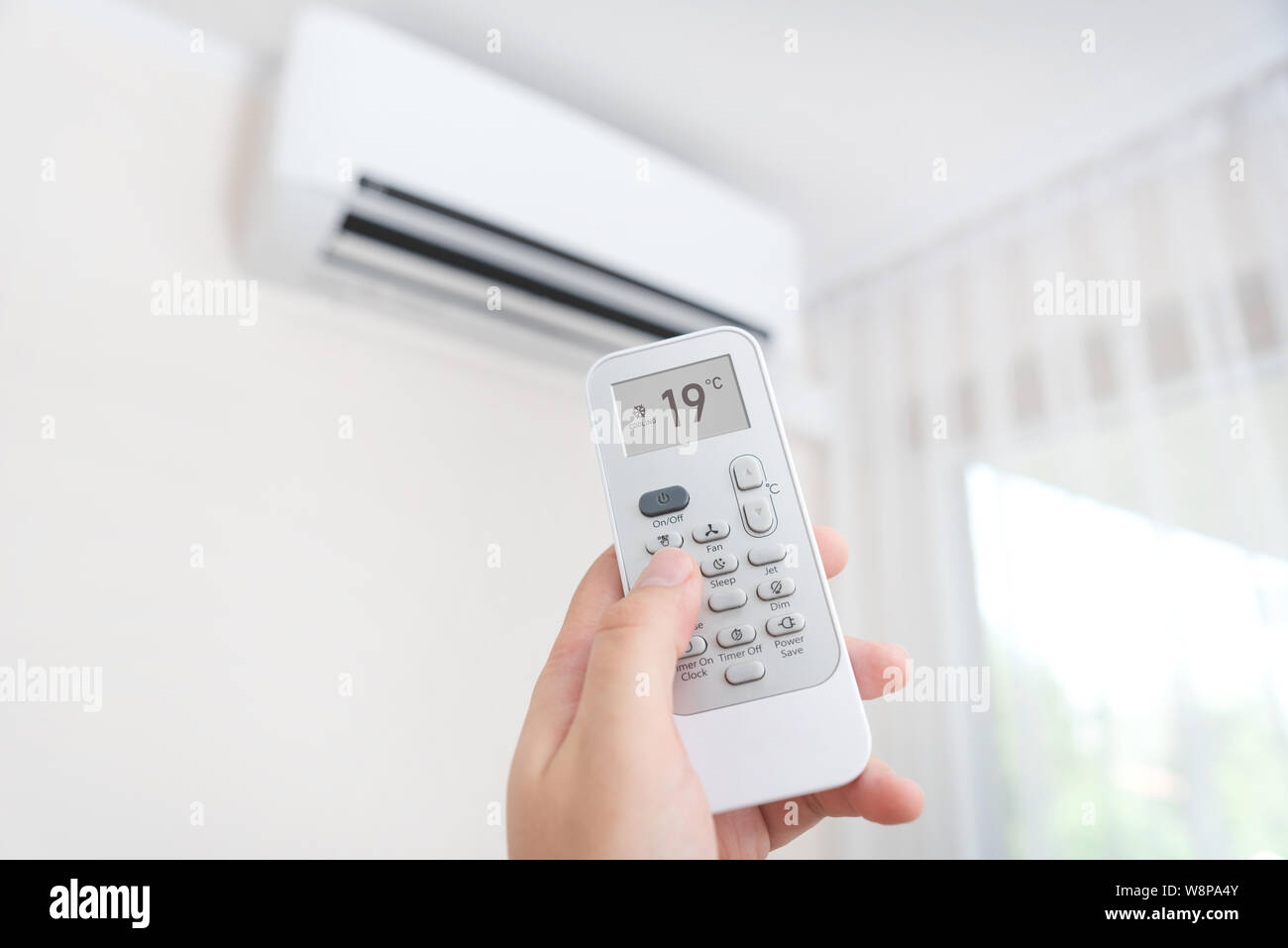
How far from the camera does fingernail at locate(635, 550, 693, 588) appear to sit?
467 mm

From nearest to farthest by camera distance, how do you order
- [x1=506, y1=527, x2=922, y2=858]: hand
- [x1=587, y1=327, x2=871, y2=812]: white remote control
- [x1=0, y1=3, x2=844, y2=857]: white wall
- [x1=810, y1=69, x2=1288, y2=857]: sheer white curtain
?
1. [x1=506, y1=527, x2=922, y2=858]: hand
2. [x1=587, y1=327, x2=871, y2=812]: white remote control
3. [x1=0, y1=3, x2=844, y2=857]: white wall
4. [x1=810, y1=69, x2=1288, y2=857]: sheer white curtain

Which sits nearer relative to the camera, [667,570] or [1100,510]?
[667,570]

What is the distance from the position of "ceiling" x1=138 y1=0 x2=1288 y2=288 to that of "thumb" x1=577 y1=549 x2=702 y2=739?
82cm

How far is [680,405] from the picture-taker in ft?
1.87

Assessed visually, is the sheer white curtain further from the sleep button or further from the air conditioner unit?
the sleep button

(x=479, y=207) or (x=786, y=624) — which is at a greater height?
(x=479, y=207)

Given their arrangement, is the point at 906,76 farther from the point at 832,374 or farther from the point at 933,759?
the point at 933,759

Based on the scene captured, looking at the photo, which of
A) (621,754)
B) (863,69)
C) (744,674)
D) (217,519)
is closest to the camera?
(621,754)

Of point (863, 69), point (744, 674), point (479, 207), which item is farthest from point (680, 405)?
point (863, 69)

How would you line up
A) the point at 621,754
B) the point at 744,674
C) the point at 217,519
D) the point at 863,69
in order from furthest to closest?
the point at 863,69 < the point at 217,519 < the point at 744,674 < the point at 621,754

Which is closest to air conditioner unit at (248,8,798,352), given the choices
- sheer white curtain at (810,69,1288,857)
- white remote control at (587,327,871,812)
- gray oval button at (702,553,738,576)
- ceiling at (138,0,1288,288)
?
ceiling at (138,0,1288,288)

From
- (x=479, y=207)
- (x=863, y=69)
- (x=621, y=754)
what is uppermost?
(x=863, y=69)

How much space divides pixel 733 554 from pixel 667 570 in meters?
0.07

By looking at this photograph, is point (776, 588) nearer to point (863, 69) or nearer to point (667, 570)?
point (667, 570)
